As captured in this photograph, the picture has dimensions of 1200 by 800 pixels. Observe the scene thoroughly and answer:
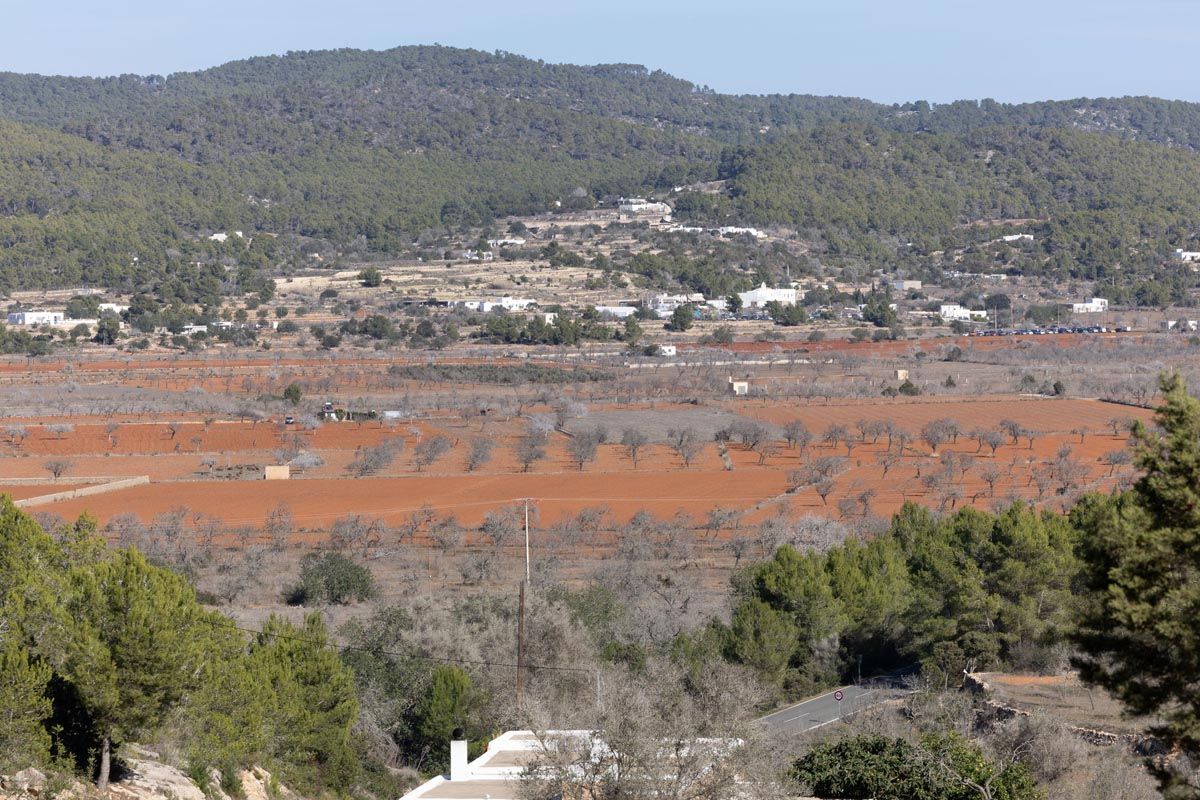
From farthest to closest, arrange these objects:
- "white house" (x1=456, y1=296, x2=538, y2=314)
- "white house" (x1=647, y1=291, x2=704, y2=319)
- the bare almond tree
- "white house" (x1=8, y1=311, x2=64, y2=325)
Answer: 1. "white house" (x1=647, y1=291, x2=704, y2=319)
2. "white house" (x1=456, y1=296, x2=538, y2=314)
3. "white house" (x1=8, y1=311, x2=64, y2=325)
4. the bare almond tree

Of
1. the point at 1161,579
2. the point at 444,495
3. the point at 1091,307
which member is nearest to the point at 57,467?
the point at 444,495

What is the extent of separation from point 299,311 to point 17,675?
3095 inches

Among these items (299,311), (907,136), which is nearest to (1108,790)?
(299,311)

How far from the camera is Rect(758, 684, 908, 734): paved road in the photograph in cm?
1939

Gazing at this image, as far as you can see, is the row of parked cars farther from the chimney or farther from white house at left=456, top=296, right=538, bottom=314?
the chimney

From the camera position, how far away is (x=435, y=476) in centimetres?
4044

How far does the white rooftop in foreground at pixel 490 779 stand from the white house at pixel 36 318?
240 ft

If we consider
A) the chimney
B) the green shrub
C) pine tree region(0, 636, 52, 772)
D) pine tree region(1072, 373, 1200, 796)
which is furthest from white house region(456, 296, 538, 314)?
pine tree region(1072, 373, 1200, 796)

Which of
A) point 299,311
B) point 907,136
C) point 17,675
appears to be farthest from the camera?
point 907,136

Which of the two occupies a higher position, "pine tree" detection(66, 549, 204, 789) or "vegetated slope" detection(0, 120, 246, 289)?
"vegetated slope" detection(0, 120, 246, 289)

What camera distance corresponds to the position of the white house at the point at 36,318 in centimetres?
8389

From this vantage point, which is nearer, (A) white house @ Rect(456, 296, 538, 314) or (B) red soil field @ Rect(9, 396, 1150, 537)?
(B) red soil field @ Rect(9, 396, 1150, 537)

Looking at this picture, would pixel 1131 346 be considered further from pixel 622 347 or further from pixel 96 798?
pixel 96 798

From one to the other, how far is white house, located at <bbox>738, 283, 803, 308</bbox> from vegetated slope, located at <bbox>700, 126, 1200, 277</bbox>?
67.6 feet
